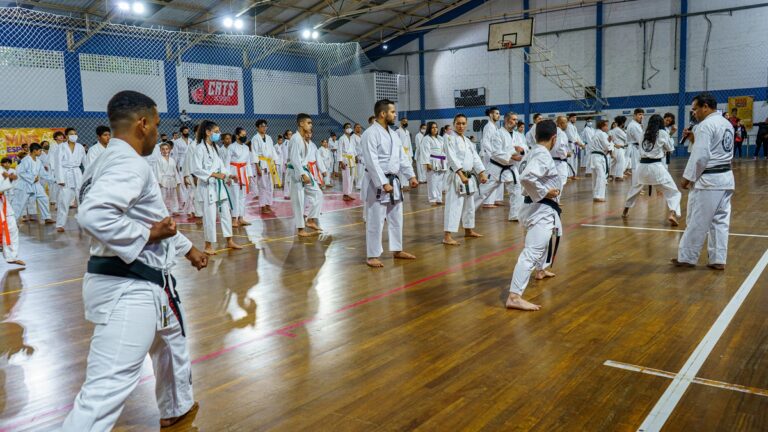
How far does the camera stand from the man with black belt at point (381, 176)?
224 inches

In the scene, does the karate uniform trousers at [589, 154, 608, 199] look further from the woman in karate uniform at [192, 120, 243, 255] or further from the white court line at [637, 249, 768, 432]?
the woman in karate uniform at [192, 120, 243, 255]

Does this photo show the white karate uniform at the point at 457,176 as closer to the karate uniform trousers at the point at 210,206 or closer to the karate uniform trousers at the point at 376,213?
the karate uniform trousers at the point at 376,213

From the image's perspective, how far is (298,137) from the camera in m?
7.88

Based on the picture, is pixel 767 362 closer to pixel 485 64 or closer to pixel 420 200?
pixel 420 200

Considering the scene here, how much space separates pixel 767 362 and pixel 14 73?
53.7 ft

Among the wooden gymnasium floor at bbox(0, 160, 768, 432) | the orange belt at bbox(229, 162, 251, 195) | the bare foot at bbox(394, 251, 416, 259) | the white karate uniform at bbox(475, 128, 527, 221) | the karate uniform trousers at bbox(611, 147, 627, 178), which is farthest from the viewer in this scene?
the karate uniform trousers at bbox(611, 147, 627, 178)

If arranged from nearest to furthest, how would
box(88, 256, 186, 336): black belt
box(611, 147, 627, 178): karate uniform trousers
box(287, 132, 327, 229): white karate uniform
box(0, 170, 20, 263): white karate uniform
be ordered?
box(88, 256, 186, 336): black belt < box(0, 170, 20, 263): white karate uniform < box(287, 132, 327, 229): white karate uniform < box(611, 147, 627, 178): karate uniform trousers

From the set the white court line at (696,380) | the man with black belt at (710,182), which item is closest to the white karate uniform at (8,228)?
the white court line at (696,380)

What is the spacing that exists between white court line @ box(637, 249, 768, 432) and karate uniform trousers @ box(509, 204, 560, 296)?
1.17m

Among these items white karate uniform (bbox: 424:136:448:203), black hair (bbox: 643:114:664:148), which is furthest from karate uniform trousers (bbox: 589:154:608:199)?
white karate uniform (bbox: 424:136:448:203)

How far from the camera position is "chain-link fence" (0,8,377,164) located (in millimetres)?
14383

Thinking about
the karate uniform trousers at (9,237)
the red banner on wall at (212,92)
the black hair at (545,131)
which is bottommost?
the karate uniform trousers at (9,237)

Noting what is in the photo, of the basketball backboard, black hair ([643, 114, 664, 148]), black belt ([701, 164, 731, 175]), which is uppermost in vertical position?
the basketball backboard

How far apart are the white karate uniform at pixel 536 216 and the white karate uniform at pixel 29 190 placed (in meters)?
9.83
